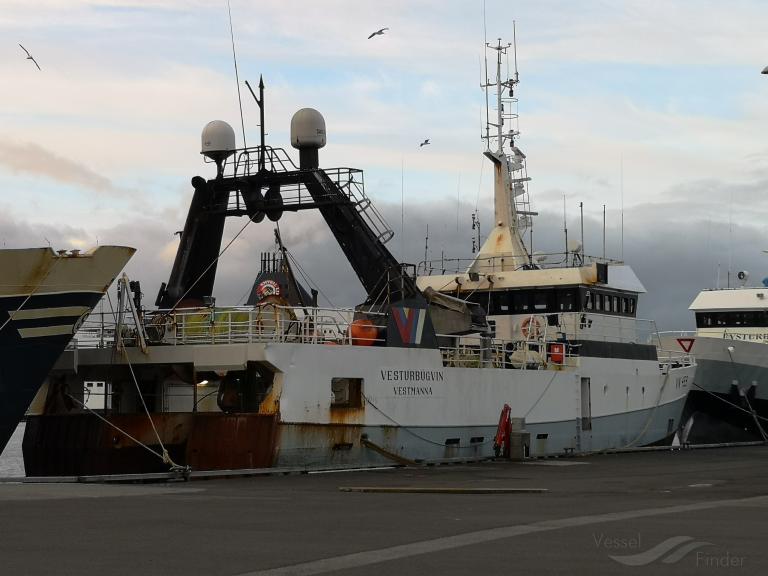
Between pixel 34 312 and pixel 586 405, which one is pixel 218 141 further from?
pixel 586 405

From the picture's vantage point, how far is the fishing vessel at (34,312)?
2195 cm

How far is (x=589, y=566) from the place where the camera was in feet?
31.6

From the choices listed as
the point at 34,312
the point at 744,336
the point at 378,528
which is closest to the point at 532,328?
the point at 34,312

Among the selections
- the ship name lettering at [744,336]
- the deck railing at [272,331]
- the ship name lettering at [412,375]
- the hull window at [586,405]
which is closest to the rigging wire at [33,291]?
the deck railing at [272,331]

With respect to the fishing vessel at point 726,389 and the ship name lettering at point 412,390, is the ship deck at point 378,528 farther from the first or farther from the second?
the fishing vessel at point 726,389

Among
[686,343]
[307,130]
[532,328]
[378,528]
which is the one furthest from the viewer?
[686,343]

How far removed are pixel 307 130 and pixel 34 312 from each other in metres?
10.2

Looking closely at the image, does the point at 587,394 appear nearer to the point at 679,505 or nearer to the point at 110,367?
the point at 110,367

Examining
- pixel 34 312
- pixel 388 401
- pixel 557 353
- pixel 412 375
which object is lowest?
pixel 388 401

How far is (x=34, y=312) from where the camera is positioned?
22250 millimetres

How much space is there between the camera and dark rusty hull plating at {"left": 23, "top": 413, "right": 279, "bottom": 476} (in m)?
23.5

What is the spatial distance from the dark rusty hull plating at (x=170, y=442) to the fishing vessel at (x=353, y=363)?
30 millimetres

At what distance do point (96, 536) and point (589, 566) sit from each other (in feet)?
16.2

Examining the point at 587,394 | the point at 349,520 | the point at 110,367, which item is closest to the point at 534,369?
the point at 587,394
